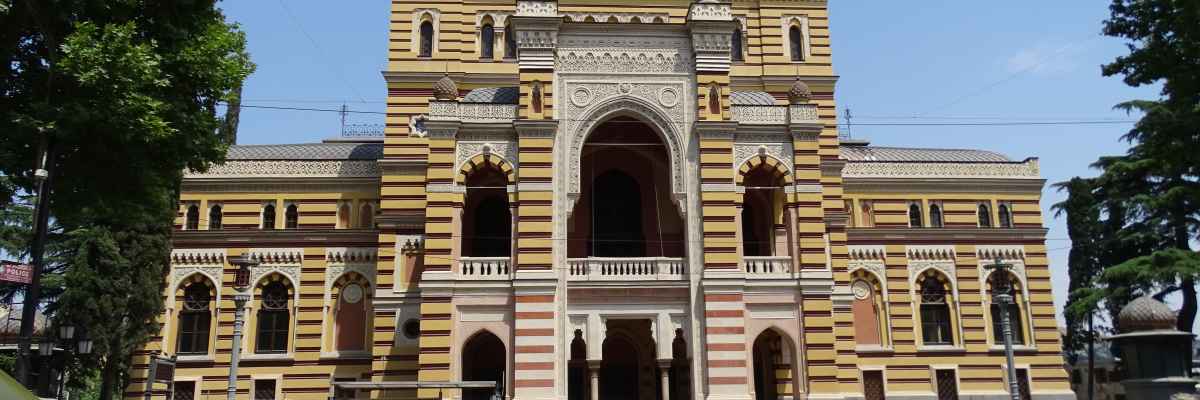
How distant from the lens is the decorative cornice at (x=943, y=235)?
1458 inches

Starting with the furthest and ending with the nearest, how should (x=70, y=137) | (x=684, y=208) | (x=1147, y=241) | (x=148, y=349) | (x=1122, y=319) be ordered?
(x=1147, y=241)
(x=148, y=349)
(x=684, y=208)
(x=70, y=137)
(x=1122, y=319)

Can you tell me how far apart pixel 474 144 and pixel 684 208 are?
699 cm

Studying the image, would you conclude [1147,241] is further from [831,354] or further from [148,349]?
[148,349]

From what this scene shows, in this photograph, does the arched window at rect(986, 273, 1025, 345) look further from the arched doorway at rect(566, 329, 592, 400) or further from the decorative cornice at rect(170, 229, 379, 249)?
the decorative cornice at rect(170, 229, 379, 249)

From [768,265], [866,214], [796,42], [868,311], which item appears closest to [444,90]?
[768,265]

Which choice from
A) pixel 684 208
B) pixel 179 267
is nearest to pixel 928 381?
pixel 684 208

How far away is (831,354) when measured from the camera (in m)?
27.7

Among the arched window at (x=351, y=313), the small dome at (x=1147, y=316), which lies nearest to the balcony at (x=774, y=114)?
the small dome at (x=1147, y=316)

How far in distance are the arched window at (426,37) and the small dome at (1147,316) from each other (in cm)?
2720

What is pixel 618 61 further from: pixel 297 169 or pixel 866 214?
pixel 297 169

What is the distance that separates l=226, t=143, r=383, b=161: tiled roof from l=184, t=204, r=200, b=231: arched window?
2372 mm

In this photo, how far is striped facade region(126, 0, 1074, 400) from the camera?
1089 inches

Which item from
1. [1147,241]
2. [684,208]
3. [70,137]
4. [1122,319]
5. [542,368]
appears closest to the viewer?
[1122,319]

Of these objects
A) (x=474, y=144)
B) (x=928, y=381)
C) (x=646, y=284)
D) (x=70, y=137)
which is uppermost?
(x=474, y=144)
